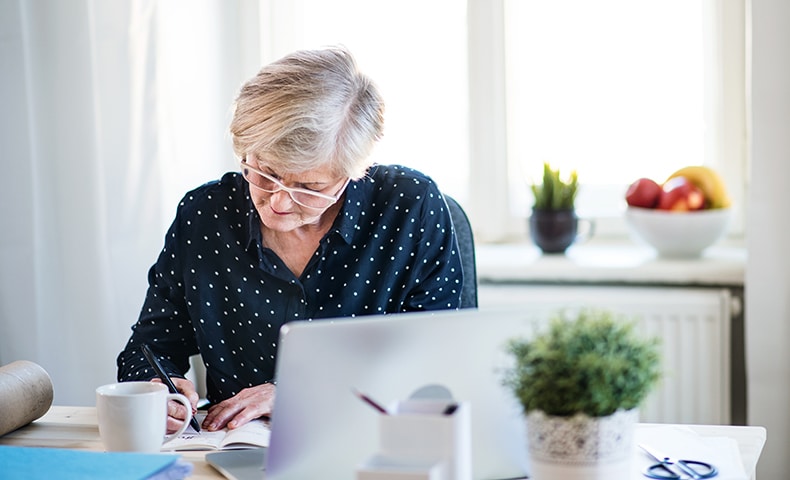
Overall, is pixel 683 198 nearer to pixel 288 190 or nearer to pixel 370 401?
pixel 288 190

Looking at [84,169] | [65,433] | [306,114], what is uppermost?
[306,114]

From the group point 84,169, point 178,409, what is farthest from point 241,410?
point 84,169

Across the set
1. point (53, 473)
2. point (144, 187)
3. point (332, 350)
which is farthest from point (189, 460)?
point (144, 187)

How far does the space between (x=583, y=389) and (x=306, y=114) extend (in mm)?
767

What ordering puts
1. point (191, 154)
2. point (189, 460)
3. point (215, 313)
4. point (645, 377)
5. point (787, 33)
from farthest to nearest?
point (191, 154)
point (787, 33)
point (215, 313)
point (189, 460)
point (645, 377)

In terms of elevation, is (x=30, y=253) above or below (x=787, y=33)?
below

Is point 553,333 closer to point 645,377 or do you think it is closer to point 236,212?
point 645,377

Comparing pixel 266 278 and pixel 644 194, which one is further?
pixel 644 194

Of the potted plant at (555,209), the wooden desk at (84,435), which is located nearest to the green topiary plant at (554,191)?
the potted plant at (555,209)

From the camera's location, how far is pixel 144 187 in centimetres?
240

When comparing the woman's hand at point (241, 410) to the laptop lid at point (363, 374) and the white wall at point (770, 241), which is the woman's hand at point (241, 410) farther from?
the white wall at point (770, 241)

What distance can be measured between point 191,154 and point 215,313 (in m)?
0.85

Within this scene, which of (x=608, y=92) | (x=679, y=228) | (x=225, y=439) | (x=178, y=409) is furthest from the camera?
(x=608, y=92)

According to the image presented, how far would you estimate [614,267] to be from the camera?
7.74 feet
